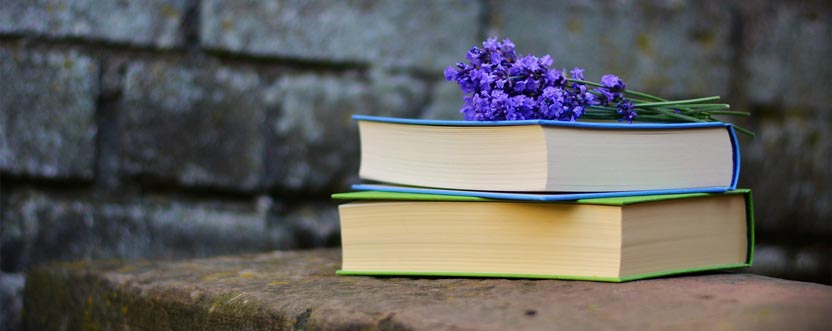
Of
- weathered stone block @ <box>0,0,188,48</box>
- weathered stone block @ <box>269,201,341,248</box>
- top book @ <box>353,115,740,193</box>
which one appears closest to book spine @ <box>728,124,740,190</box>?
top book @ <box>353,115,740,193</box>

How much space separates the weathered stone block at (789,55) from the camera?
275 cm

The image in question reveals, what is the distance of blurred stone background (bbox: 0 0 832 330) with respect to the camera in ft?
6.11

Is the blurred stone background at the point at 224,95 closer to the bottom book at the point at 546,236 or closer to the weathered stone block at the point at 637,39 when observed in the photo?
the weathered stone block at the point at 637,39

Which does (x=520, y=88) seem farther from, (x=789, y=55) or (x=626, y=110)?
(x=789, y=55)

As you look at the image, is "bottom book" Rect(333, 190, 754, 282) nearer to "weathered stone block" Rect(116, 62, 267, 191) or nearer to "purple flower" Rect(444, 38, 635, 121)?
"purple flower" Rect(444, 38, 635, 121)

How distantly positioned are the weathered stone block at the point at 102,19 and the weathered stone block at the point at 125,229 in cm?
35

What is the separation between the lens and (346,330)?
0.95 meters

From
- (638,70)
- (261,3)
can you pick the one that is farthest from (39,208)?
(638,70)

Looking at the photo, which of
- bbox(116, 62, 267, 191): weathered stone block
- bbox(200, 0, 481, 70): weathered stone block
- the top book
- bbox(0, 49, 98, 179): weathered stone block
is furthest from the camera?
bbox(200, 0, 481, 70): weathered stone block

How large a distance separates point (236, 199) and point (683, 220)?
121 cm

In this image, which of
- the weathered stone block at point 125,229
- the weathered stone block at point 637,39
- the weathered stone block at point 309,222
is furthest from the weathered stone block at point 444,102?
the weathered stone block at point 125,229

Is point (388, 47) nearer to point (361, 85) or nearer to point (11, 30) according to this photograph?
point (361, 85)

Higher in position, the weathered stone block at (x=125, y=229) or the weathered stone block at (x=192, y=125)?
the weathered stone block at (x=192, y=125)

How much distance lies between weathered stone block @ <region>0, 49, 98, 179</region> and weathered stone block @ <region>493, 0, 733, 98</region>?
108 centimetres
